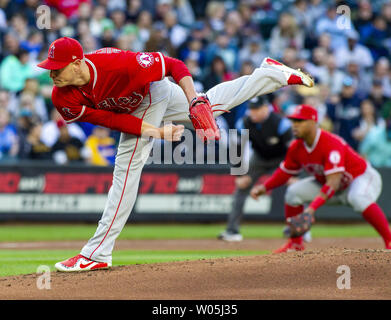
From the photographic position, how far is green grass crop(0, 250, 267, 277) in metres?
8.46

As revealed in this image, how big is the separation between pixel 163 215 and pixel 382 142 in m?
4.88

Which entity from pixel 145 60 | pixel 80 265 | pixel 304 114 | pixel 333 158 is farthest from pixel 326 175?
pixel 80 265

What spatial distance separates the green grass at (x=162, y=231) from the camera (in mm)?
12227

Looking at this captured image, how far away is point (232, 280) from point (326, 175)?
3264mm

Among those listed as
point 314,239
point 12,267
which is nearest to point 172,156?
point 314,239

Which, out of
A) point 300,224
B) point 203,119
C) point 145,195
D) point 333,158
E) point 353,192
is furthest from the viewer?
point 145,195

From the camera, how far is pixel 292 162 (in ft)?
31.7

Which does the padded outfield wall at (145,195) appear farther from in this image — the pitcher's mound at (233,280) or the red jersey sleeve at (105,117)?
the red jersey sleeve at (105,117)

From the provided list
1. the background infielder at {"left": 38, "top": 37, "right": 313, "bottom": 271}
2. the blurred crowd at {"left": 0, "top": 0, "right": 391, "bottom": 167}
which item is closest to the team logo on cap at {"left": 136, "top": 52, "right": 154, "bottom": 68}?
the background infielder at {"left": 38, "top": 37, "right": 313, "bottom": 271}

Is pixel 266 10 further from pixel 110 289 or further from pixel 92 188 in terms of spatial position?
pixel 110 289

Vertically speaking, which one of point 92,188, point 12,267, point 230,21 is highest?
point 230,21

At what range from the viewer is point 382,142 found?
593 inches

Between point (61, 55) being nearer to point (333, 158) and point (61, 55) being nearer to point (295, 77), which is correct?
point (295, 77)

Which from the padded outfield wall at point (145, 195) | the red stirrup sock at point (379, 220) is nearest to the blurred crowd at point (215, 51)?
the padded outfield wall at point (145, 195)
